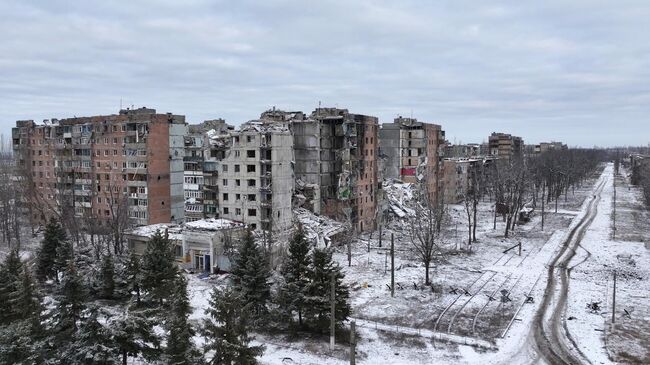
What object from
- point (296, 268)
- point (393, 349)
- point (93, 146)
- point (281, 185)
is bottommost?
point (393, 349)

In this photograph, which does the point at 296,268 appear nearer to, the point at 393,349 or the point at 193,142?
the point at 393,349

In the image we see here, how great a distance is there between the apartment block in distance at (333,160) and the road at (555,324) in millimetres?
24637

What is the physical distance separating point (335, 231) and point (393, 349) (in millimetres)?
30907

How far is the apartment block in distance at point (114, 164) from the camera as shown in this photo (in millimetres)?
67500

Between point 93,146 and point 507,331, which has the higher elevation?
point 93,146

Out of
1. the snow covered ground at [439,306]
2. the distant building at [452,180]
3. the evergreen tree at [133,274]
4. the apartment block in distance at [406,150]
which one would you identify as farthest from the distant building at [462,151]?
the evergreen tree at [133,274]

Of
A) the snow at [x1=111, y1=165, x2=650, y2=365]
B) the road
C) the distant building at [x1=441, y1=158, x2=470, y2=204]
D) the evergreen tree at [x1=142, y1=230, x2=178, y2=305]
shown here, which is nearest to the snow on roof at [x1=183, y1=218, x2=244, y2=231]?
the snow at [x1=111, y1=165, x2=650, y2=365]

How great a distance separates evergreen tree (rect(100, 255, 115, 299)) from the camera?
133 feet

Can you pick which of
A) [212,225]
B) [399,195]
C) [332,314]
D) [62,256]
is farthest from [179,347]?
[399,195]

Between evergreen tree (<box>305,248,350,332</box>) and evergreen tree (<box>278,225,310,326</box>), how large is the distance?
0.54 meters

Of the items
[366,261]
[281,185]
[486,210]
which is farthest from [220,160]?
Result: [486,210]

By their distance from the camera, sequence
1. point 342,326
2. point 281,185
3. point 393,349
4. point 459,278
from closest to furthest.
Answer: point 393,349
point 342,326
point 459,278
point 281,185

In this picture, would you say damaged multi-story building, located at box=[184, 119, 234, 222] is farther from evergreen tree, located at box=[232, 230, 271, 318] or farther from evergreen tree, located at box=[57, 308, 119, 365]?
evergreen tree, located at box=[57, 308, 119, 365]

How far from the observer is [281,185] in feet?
194
